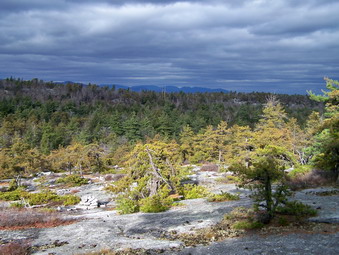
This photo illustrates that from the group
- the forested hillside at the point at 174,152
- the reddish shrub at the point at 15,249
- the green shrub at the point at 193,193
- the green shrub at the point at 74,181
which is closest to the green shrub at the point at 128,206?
the forested hillside at the point at 174,152

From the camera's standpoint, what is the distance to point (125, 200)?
21.4 m

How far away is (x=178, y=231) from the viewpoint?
14.4m

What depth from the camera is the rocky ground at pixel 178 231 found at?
433 inches

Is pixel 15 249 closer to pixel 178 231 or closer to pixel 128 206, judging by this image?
pixel 178 231

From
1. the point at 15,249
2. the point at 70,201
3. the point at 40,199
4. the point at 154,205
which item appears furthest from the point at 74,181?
the point at 15,249

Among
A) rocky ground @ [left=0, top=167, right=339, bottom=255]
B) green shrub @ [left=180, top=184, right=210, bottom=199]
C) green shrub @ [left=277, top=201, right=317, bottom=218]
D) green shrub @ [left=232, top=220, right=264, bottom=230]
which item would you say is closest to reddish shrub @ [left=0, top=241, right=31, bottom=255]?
rocky ground @ [left=0, top=167, right=339, bottom=255]

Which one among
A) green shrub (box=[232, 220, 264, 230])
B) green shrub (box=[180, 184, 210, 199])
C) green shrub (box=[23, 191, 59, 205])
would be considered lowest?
green shrub (box=[23, 191, 59, 205])

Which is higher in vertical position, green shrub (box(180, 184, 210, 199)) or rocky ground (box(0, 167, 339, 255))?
rocky ground (box(0, 167, 339, 255))

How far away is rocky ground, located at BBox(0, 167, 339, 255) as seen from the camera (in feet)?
36.1

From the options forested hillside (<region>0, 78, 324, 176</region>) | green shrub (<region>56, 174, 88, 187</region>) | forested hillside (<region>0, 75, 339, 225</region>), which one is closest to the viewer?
forested hillside (<region>0, 75, 339, 225</region>)

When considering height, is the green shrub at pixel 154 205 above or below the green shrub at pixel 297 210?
below

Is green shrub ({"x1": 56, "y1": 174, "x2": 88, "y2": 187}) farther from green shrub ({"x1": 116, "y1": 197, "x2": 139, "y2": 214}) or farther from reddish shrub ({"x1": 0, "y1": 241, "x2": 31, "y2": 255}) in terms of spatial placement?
reddish shrub ({"x1": 0, "y1": 241, "x2": 31, "y2": 255})

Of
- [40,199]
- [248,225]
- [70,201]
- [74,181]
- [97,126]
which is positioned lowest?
[74,181]

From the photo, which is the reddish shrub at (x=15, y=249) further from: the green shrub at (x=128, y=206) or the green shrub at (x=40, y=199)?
the green shrub at (x=40, y=199)
